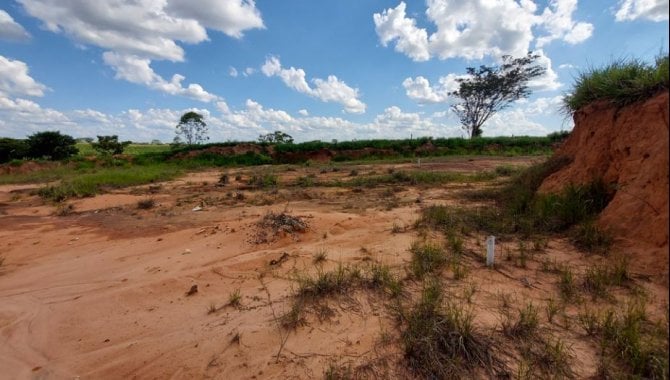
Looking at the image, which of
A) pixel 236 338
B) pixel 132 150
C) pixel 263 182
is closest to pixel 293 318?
pixel 236 338

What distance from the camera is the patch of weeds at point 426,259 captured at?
3.63 m

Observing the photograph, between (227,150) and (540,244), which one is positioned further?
(227,150)

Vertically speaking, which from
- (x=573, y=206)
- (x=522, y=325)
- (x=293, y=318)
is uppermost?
(x=573, y=206)

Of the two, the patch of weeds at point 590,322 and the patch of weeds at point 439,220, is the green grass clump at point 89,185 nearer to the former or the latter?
the patch of weeds at point 439,220

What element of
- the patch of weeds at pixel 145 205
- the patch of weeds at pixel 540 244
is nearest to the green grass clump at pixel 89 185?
the patch of weeds at pixel 145 205

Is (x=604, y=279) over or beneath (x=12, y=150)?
beneath

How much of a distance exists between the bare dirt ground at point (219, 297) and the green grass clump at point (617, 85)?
7.17 feet

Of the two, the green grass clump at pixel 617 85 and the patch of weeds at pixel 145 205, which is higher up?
the green grass clump at pixel 617 85

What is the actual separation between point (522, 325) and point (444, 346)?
646 millimetres

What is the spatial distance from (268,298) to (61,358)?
1.69m

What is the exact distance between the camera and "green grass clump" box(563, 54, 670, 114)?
168 inches

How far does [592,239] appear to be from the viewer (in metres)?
3.98

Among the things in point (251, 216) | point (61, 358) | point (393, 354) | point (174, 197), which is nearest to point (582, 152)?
point (393, 354)

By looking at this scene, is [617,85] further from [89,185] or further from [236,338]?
[89,185]
